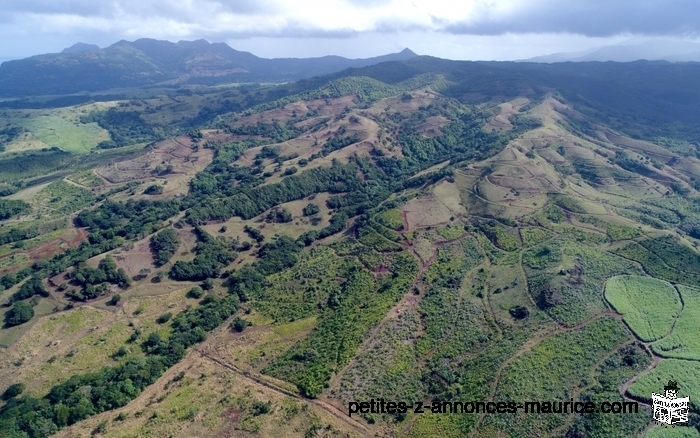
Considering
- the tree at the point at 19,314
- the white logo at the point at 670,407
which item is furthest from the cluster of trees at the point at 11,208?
the white logo at the point at 670,407

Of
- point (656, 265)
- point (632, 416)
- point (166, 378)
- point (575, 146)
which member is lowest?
point (166, 378)

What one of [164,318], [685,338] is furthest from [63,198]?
[685,338]

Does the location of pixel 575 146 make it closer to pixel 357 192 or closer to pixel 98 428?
pixel 357 192

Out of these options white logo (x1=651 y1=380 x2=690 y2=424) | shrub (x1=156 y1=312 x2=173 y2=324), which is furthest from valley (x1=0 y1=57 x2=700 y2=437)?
white logo (x1=651 y1=380 x2=690 y2=424)

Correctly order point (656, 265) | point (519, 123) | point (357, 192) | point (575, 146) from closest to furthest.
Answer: point (656, 265), point (357, 192), point (575, 146), point (519, 123)

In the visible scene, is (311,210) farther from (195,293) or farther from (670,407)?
(670,407)

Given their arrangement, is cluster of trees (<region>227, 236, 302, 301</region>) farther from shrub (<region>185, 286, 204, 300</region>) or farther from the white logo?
the white logo

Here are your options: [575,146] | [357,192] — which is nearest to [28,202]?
[357,192]
